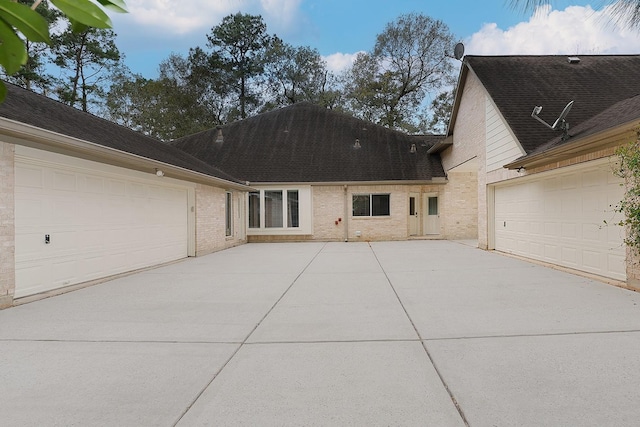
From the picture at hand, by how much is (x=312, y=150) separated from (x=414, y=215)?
576 cm

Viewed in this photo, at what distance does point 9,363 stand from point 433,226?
53.7 ft

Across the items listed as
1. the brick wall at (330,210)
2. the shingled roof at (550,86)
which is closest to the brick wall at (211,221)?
the brick wall at (330,210)

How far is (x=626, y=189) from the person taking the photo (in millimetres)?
6453

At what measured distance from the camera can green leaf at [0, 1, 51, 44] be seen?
60 centimetres

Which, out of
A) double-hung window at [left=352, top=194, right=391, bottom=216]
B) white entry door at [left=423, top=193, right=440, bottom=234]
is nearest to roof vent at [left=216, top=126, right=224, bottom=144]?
double-hung window at [left=352, top=194, right=391, bottom=216]

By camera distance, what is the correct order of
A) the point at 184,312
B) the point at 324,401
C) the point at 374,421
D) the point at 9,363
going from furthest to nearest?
the point at 184,312 → the point at 9,363 → the point at 324,401 → the point at 374,421

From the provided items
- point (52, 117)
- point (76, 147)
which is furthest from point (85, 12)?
→ point (52, 117)

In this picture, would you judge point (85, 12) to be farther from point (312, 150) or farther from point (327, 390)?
point (312, 150)

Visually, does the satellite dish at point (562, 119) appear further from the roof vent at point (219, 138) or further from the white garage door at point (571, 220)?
the roof vent at point (219, 138)

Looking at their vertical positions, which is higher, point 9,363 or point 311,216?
point 311,216

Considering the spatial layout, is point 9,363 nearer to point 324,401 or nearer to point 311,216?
point 324,401

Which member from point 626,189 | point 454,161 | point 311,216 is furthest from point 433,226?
point 626,189

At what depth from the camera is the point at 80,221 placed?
713cm

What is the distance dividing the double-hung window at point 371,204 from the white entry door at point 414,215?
1627 millimetres
